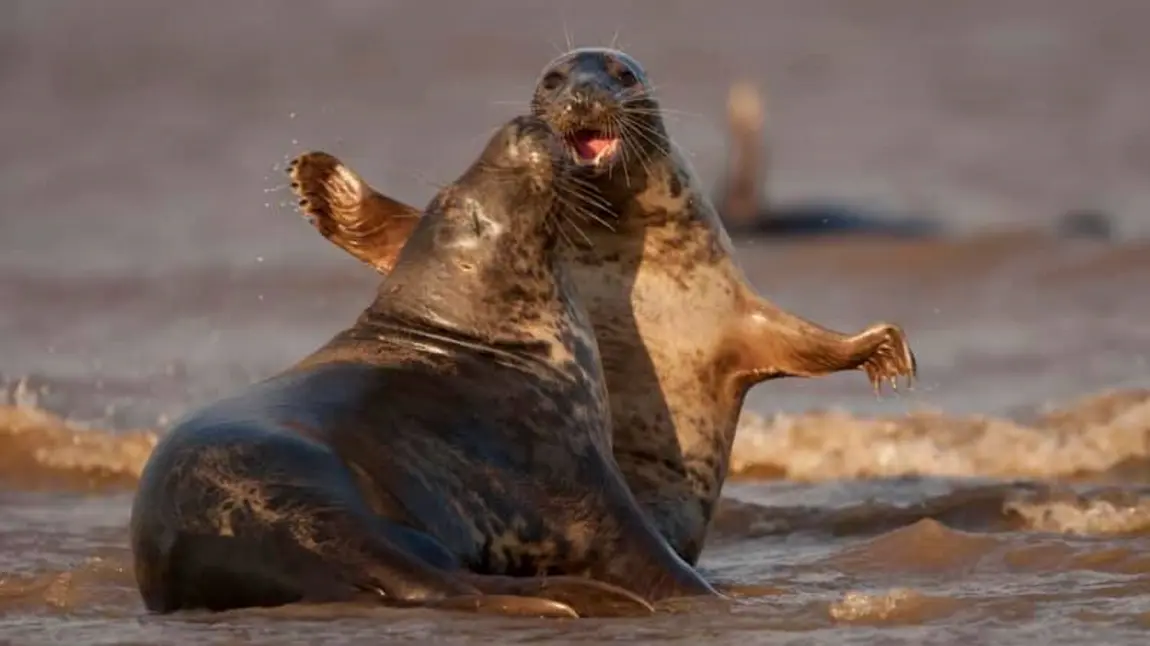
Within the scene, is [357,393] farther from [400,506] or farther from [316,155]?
[316,155]

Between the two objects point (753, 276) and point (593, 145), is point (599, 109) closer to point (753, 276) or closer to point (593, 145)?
point (593, 145)

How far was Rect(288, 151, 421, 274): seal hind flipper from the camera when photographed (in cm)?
774

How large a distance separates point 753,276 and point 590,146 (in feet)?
36.1

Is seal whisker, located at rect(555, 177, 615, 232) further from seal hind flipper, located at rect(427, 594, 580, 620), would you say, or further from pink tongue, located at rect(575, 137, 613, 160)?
seal hind flipper, located at rect(427, 594, 580, 620)

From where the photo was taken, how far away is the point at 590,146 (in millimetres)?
7594

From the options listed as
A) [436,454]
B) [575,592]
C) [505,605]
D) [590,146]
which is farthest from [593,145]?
[505,605]

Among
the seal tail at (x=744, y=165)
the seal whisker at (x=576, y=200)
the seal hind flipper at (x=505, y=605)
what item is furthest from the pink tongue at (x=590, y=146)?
the seal tail at (x=744, y=165)

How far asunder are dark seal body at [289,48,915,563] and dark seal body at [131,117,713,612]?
588 millimetres

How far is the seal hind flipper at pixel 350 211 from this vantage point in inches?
305

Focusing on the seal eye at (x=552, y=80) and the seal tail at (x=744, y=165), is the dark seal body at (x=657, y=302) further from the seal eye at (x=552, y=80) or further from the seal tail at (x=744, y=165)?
the seal tail at (x=744, y=165)

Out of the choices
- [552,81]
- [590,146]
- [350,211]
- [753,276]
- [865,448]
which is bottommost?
[865,448]

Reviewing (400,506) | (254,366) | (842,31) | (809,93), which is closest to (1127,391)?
(254,366)

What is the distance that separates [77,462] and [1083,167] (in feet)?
58.9

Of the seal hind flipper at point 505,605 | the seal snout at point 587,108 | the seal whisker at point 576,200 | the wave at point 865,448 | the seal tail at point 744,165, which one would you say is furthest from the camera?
the seal tail at point 744,165
